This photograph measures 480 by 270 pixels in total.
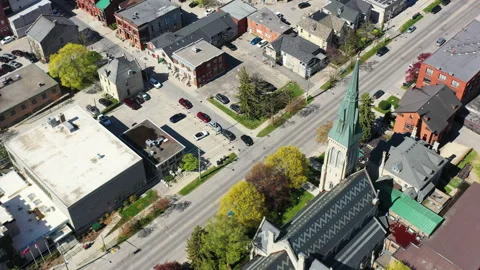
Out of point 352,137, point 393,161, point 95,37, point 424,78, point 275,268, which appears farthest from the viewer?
point 95,37

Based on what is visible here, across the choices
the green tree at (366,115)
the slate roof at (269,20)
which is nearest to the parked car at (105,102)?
the slate roof at (269,20)

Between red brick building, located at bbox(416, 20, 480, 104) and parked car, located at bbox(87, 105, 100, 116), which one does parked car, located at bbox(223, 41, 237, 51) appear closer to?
A: parked car, located at bbox(87, 105, 100, 116)

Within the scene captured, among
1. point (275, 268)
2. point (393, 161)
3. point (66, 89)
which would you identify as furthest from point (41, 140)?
point (393, 161)

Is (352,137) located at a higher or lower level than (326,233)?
higher

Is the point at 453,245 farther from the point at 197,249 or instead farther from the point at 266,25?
the point at 266,25

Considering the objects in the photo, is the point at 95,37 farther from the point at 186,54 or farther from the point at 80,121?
the point at 80,121
